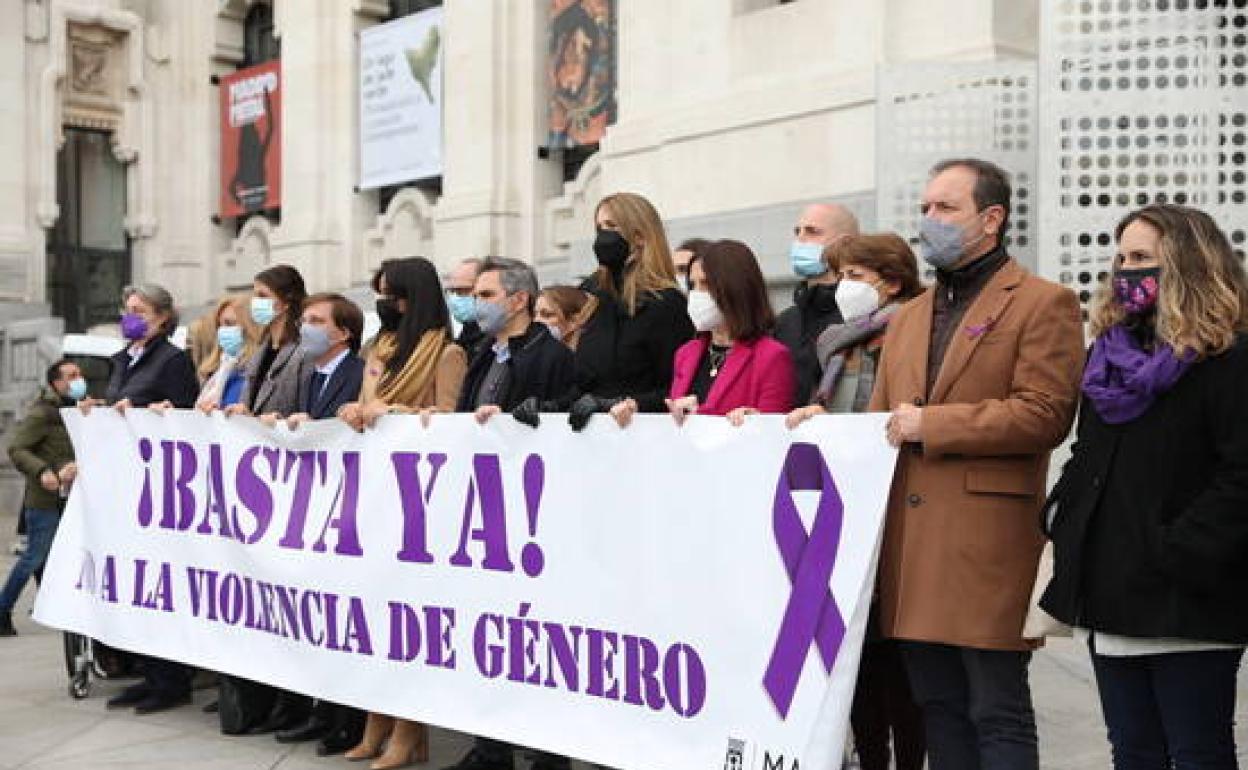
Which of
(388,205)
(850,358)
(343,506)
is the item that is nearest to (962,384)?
(850,358)

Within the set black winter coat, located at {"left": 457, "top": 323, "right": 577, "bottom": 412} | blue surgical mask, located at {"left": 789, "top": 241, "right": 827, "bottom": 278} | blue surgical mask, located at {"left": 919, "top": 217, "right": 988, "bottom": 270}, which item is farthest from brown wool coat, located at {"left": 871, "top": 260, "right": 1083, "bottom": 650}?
black winter coat, located at {"left": 457, "top": 323, "right": 577, "bottom": 412}

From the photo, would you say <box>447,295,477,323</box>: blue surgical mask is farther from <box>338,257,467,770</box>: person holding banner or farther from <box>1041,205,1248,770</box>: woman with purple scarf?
<box>1041,205,1248,770</box>: woman with purple scarf

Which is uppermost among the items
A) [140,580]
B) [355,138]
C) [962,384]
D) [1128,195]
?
[355,138]

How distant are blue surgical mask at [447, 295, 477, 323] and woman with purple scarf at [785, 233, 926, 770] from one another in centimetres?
179

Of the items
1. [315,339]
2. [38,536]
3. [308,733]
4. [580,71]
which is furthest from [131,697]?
[580,71]

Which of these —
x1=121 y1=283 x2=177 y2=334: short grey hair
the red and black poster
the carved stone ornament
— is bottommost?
x1=121 y1=283 x2=177 y2=334: short grey hair

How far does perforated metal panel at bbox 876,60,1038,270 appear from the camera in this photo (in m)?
11.5

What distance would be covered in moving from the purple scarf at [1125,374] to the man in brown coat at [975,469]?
0.17 m

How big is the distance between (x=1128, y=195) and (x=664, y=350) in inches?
234

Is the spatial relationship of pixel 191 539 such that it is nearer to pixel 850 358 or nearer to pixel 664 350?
pixel 664 350

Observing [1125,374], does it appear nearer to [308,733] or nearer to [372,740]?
[372,740]

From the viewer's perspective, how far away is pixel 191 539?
7.20 metres

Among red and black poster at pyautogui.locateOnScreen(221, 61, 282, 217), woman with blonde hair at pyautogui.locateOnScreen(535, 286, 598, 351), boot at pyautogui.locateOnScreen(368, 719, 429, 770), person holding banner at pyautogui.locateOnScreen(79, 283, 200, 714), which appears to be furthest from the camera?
red and black poster at pyautogui.locateOnScreen(221, 61, 282, 217)

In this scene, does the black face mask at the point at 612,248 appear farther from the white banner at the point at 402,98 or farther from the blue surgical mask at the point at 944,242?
the white banner at the point at 402,98
